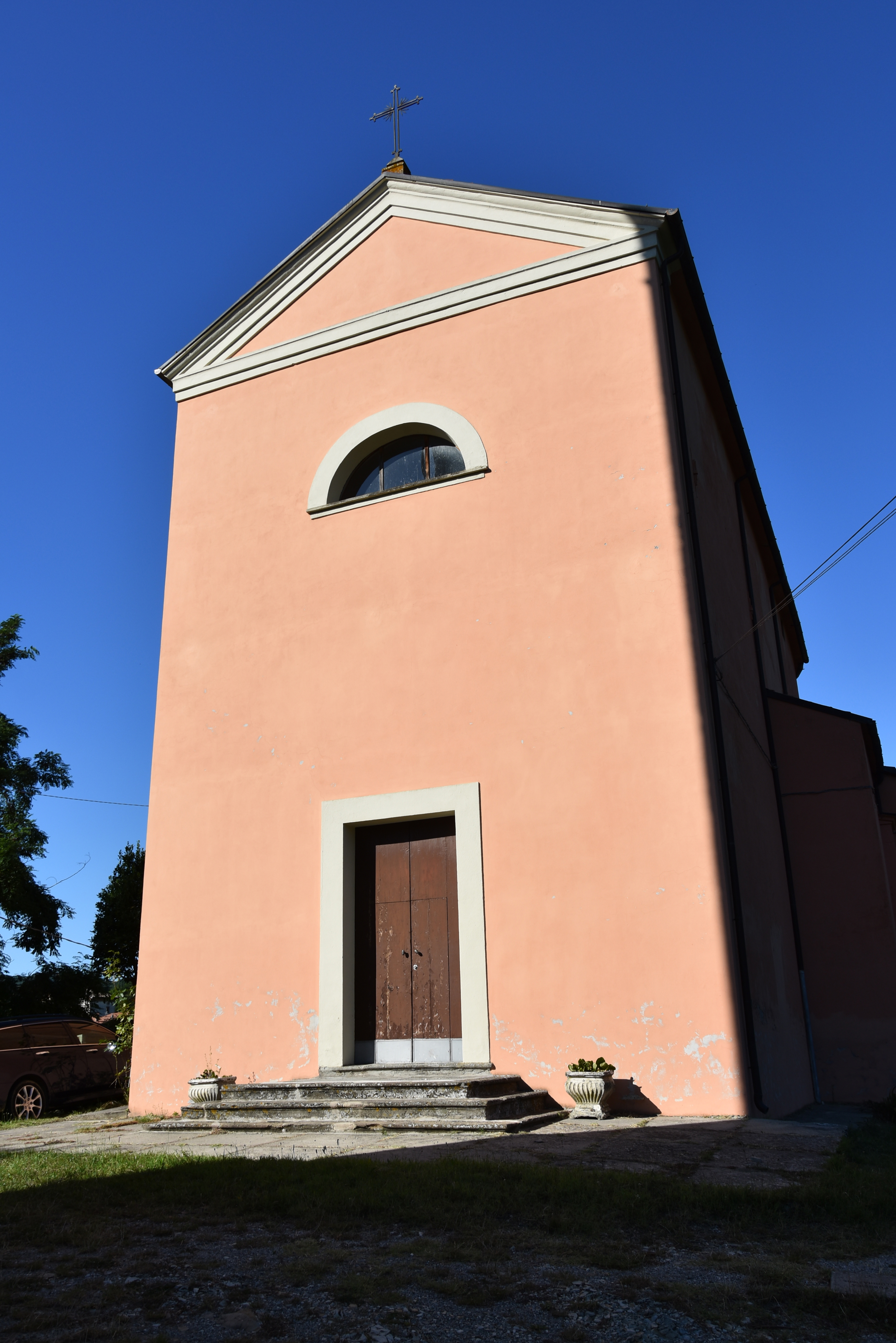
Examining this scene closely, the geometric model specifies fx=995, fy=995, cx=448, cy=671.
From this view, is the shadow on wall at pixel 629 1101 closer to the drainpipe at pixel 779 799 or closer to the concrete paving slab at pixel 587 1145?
the concrete paving slab at pixel 587 1145

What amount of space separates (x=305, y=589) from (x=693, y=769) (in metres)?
4.68

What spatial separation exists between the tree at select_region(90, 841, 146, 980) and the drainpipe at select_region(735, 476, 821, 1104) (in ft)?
58.0

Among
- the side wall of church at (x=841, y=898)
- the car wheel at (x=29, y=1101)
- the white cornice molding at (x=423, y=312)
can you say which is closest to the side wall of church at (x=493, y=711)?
the white cornice molding at (x=423, y=312)

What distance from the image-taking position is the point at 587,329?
10281mm

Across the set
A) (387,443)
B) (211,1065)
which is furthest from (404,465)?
(211,1065)

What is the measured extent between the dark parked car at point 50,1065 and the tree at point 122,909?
Result: 13.4 m

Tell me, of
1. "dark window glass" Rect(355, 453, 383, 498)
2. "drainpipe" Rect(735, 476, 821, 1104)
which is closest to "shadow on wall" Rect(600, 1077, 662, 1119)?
"drainpipe" Rect(735, 476, 821, 1104)

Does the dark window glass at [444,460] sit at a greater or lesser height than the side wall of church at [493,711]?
greater

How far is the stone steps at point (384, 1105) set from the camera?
7176 mm

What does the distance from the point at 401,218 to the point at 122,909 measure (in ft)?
66.3

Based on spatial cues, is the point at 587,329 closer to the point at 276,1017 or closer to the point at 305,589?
the point at 305,589

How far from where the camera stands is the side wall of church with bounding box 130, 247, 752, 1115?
832cm

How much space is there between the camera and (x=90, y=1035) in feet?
42.4

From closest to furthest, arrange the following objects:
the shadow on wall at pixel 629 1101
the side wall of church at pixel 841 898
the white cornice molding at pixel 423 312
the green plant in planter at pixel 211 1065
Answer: the shadow on wall at pixel 629 1101
the green plant in planter at pixel 211 1065
the white cornice molding at pixel 423 312
the side wall of church at pixel 841 898
